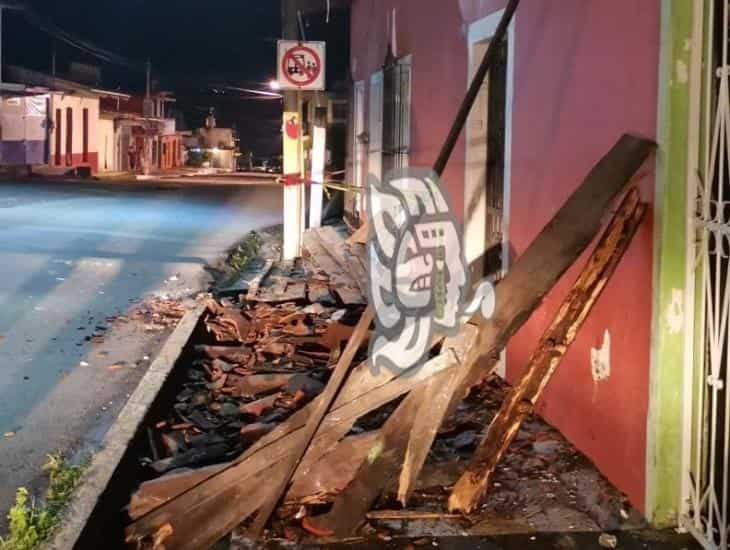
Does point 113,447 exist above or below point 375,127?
below

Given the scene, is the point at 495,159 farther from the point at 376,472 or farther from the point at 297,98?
the point at 297,98

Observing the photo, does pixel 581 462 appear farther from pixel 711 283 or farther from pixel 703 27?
pixel 703 27

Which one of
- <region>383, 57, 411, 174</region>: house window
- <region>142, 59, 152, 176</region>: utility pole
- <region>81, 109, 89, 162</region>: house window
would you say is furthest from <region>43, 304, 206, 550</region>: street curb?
<region>142, 59, 152, 176</region>: utility pole

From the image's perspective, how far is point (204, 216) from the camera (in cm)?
2084

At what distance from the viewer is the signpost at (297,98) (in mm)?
11984

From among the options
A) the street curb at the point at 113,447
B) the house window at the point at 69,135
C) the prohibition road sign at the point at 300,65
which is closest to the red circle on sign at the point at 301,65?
the prohibition road sign at the point at 300,65

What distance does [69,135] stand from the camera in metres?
41.6

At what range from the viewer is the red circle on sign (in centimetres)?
1197

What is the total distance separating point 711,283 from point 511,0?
1.86 meters

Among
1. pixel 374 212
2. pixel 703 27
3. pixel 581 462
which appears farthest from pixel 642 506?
pixel 374 212

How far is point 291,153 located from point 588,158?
26.1 ft

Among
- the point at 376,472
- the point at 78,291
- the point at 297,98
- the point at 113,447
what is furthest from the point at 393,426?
the point at 297,98

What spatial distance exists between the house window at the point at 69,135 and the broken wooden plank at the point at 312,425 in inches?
1549

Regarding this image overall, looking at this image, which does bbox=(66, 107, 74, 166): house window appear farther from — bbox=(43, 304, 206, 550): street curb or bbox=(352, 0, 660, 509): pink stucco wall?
bbox=(352, 0, 660, 509): pink stucco wall
